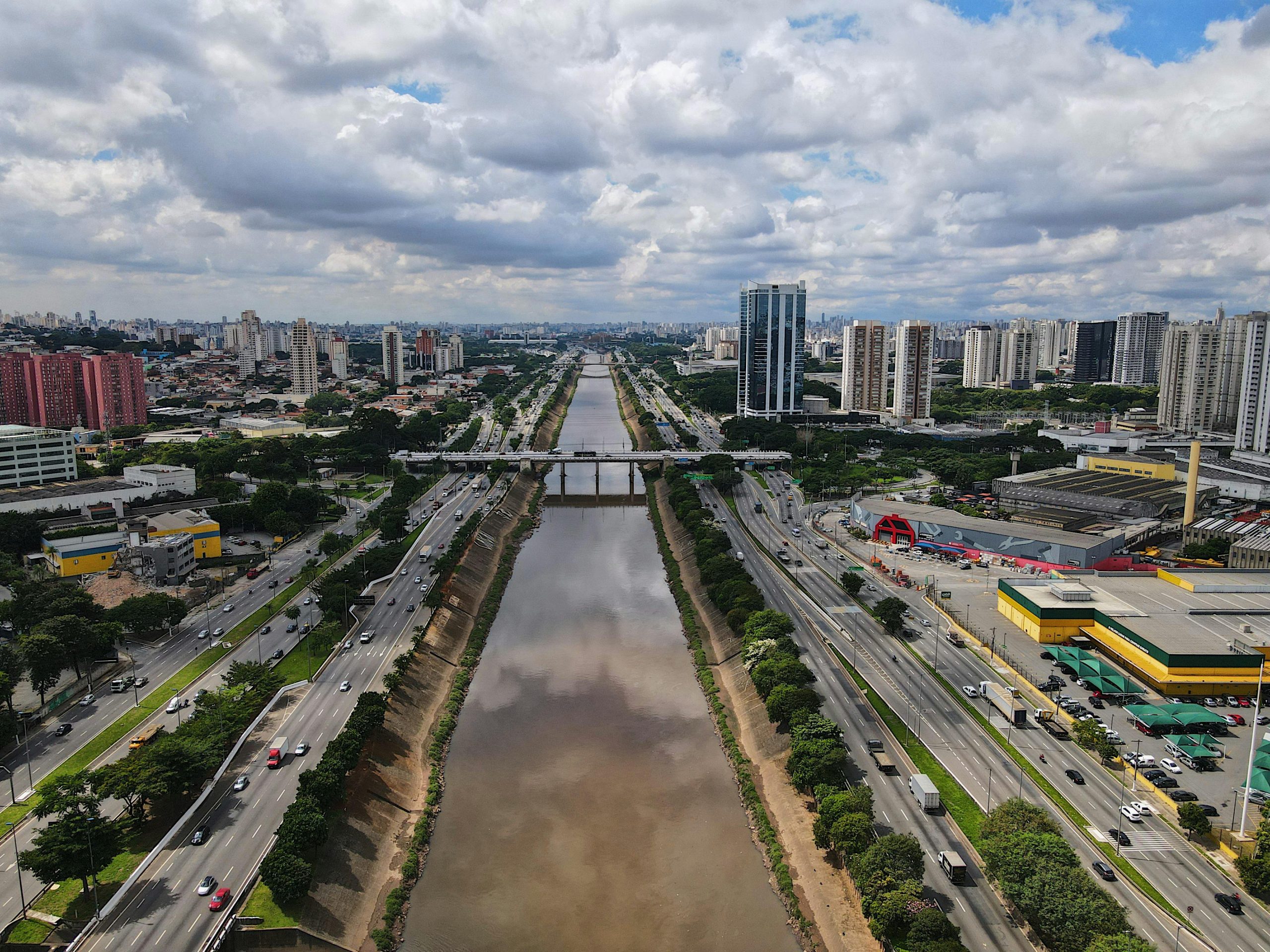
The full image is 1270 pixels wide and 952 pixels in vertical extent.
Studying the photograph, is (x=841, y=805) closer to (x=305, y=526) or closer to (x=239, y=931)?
(x=239, y=931)

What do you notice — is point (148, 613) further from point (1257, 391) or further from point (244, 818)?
point (1257, 391)

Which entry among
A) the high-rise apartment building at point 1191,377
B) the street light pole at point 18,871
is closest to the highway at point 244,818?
the street light pole at point 18,871

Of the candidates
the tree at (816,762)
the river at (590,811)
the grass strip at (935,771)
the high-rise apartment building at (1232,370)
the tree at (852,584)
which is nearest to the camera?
the river at (590,811)

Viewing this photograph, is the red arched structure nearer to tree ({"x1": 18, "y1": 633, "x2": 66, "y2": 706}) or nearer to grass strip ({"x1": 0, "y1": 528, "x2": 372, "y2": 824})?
grass strip ({"x1": 0, "y1": 528, "x2": 372, "y2": 824})

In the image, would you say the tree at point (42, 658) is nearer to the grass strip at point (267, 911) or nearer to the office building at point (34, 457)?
the grass strip at point (267, 911)

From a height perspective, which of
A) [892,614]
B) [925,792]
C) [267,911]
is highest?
[892,614]

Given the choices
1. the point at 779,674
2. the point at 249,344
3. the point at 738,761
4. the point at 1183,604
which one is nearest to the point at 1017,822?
the point at 738,761

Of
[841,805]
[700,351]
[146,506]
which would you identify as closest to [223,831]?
[841,805]
